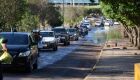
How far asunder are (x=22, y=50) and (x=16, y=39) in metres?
1.46

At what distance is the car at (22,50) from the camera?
67.4 feet

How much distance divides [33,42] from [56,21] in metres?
57.1

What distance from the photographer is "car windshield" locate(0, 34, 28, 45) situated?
853 inches

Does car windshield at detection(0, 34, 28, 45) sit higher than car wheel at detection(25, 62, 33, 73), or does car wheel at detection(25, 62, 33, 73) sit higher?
car windshield at detection(0, 34, 28, 45)

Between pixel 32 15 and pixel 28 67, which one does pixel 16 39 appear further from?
pixel 32 15

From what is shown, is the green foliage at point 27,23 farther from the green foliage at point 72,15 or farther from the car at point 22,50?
the green foliage at point 72,15

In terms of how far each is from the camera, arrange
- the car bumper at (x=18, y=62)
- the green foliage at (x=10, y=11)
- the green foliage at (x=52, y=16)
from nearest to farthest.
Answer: the car bumper at (x=18, y=62) < the green foliage at (x=10, y=11) < the green foliage at (x=52, y=16)

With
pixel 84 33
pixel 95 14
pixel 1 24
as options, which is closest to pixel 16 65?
pixel 1 24

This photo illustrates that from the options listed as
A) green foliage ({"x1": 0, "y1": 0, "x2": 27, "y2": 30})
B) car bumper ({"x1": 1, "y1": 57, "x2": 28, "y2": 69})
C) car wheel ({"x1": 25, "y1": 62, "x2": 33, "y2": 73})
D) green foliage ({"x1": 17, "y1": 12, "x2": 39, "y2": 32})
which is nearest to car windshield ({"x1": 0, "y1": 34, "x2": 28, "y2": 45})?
car wheel ({"x1": 25, "y1": 62, "x2": 33, "y2": 73})

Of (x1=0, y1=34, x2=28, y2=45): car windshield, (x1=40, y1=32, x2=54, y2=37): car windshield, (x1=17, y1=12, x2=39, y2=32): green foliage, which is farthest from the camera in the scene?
(x1=17, y1=12, x2=39, y2=32): green foliage

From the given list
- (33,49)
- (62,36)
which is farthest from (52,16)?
(33,49)

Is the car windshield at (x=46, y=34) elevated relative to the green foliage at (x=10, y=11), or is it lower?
lower

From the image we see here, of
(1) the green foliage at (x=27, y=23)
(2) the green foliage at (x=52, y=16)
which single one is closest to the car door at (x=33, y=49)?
(1) the green foliage at (x=27, y=23)

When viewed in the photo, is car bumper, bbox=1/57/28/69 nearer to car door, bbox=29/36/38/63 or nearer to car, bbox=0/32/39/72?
car, bbox=0/32/39/72
